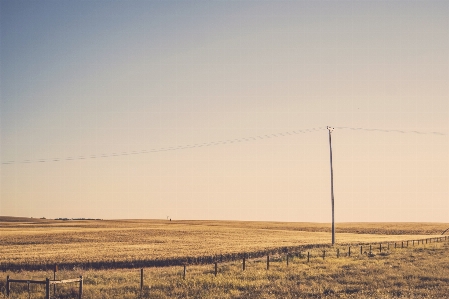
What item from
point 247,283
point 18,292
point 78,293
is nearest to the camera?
point 78,293

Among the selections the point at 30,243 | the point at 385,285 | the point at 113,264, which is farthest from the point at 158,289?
Result: the point at 30,243

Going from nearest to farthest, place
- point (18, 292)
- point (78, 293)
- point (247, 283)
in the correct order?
1. point (78, 293)
2. point (18, 292)
3. point (247, 283)

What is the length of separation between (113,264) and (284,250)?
21011 mm

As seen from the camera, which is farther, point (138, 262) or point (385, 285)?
point (138, 262)

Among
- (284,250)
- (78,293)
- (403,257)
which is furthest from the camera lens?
(284,250)

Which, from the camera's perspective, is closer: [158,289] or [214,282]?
[158,289]

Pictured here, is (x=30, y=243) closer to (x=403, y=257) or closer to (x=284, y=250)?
(x=284, y=250)

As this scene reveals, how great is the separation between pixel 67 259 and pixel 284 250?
2327cm

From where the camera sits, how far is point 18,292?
2247cm

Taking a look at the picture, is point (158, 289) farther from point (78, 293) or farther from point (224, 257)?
point (224, 257)

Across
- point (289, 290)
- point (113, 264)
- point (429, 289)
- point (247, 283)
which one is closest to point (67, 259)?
point (113, 264)

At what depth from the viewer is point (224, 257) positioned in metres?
44.1

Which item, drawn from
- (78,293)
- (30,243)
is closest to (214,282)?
(78,293)

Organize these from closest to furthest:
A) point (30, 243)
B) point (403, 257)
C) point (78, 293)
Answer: point (78, 293) < point (403, 257) < point (30, 243)
